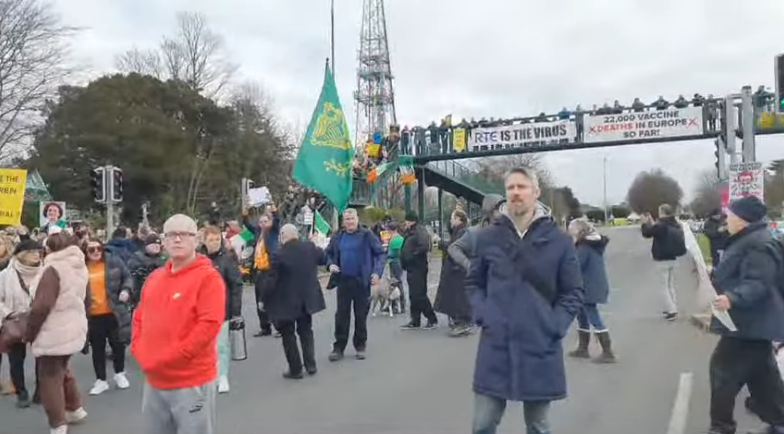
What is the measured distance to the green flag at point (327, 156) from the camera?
1170 cm

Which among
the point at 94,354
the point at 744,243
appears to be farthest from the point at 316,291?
the point at 744,243

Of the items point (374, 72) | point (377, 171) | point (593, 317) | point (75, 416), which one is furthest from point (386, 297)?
point (374, 72)

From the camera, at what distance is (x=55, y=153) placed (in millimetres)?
43812

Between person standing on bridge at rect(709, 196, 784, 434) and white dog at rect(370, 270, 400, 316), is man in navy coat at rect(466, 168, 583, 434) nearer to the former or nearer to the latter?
person standing on bridge at rect(709, 196, 784, 434)

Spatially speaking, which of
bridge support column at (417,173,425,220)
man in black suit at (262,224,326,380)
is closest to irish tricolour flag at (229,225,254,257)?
man in black suit at (262,224,326,380)

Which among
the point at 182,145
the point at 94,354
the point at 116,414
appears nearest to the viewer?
the point at 116,414

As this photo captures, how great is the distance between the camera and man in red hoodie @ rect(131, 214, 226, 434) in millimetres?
4328

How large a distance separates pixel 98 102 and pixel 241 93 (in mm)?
17269

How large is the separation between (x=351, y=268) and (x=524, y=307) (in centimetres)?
600

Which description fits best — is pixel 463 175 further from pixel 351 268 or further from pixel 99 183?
pixel 351 268

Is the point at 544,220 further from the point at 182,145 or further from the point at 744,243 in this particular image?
the point at 182,145

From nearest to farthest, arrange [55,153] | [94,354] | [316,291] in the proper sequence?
[94,354] < [316,291] < [55,153]

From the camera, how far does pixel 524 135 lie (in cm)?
3888

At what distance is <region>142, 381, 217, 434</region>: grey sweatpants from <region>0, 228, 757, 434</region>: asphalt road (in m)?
2.45
